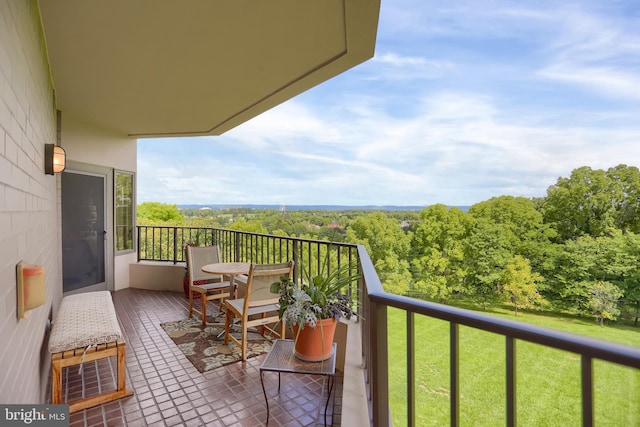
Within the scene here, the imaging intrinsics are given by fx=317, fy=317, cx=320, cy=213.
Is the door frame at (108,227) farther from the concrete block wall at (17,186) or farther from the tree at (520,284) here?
the tree at (520,284)

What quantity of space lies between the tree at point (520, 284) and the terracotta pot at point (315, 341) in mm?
9775

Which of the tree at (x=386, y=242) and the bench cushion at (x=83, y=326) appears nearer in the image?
the bench cushion at (x=83, y=326)

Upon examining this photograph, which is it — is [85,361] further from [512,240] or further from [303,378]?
[512,240]

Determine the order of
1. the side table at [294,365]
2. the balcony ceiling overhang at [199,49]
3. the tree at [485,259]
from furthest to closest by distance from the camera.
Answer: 1. the tree at [485,259]
2. the balcony ceiling overhang at [199,49]
3. the side table at [294,365]

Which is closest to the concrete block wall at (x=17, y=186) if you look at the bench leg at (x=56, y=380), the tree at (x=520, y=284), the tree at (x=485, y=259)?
the bench leg at (x=56, y=380)

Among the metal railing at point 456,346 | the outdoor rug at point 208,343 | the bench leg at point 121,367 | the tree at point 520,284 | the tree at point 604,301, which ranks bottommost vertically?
the tree at point 520,284

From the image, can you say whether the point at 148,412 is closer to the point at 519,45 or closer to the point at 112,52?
the point at 112,52

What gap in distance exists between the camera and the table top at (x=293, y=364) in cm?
194

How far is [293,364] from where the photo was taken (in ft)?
6.58

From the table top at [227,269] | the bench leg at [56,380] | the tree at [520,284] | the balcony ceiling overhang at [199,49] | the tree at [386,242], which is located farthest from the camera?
the tree at [386,242]

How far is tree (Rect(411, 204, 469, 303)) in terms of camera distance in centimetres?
1548

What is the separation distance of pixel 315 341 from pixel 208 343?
1.92 metres

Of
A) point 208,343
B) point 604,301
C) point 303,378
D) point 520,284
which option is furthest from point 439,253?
point 303,378

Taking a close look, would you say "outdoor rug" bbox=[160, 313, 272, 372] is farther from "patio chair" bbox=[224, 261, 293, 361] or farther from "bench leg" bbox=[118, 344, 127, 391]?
"bench leg" bbox=[118, 344, 127, 391]
